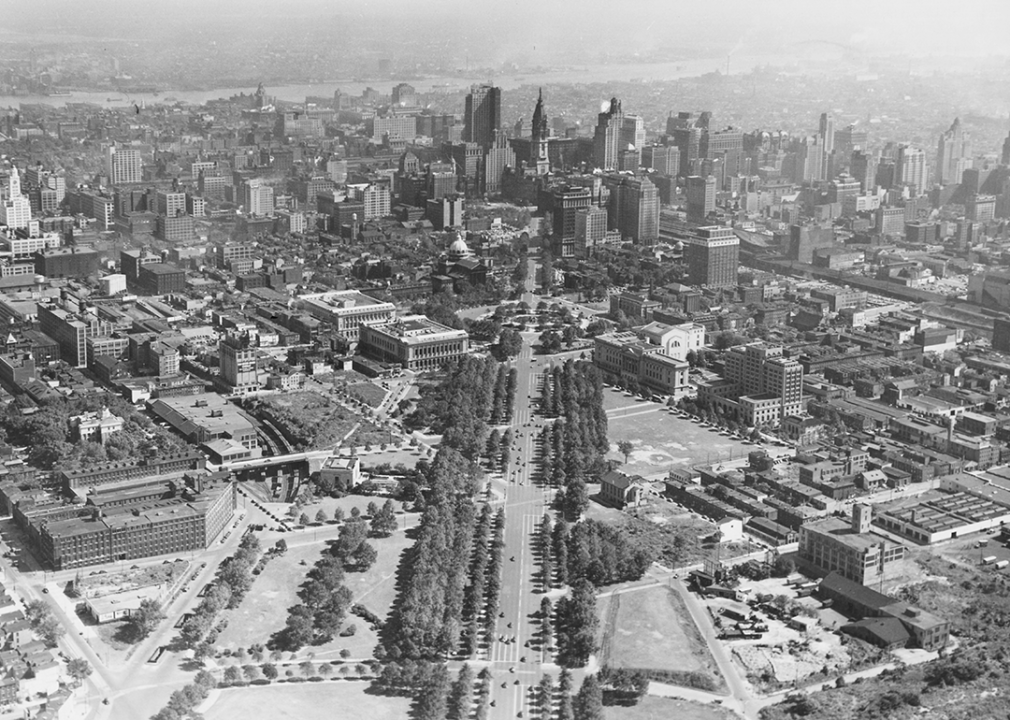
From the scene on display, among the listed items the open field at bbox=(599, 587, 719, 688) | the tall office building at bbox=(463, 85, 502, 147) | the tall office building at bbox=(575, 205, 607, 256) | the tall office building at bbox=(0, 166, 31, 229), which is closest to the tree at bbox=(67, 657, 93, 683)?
the open field at bbox=(599, 587, 719, 688)

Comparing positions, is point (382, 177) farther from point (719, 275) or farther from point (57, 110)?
point (719, 275)

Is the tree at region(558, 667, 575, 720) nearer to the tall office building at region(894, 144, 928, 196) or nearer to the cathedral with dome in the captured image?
the cathedral with dome

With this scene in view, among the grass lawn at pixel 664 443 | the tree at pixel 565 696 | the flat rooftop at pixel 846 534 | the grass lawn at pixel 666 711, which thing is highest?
the flat rooftop at pixel 846 534

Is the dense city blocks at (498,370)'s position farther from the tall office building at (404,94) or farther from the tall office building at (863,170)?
the tall office building at (404,94)

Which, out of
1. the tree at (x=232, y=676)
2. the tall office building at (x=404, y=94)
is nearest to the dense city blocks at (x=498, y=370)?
the tree at (x=232, y=676)

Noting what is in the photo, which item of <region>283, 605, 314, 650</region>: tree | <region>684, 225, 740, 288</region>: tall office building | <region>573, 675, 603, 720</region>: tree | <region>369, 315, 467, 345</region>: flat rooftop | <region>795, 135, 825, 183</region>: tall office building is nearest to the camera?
<region>573, 675, 603, 720</region>: tree

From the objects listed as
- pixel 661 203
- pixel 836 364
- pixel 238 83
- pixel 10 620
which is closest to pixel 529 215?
pixel 661 203
